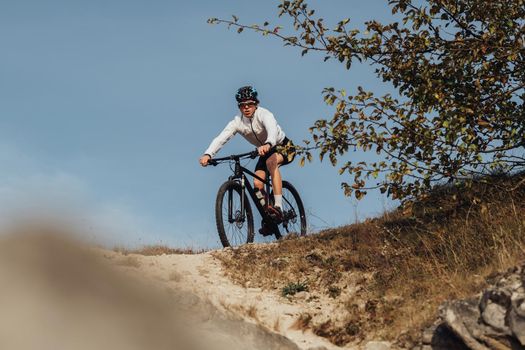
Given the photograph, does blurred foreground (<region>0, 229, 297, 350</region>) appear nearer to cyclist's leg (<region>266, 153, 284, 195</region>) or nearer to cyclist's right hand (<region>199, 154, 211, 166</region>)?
cyclist's right hand (<region>199, 154, 211, 166</region>)

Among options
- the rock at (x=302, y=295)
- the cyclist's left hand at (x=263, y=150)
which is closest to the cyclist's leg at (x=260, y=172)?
the cyclist's left hand at (x=263, y=150)

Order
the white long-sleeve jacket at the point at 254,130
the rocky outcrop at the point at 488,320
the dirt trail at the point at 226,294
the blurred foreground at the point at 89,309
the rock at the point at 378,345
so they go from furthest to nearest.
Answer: the white long-sleeve jacket at the point at 254,130, the dirt trail at the point at 226,294, the rock at the point at 378,345, the blurred foreground at the point at 89,309, the rocky outcrop at the point at 488,320

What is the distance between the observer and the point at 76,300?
28.7ft

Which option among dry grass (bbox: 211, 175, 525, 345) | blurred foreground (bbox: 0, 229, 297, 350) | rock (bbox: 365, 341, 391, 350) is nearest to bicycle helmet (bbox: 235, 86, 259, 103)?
dry grass (bbox: 211, 175, 525, 345)

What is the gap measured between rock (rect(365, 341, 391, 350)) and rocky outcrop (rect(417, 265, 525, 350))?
24.9 inches

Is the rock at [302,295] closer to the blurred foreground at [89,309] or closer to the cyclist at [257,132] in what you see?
the blurred foreground at [89,309]

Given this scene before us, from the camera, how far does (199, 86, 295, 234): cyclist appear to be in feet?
43.8

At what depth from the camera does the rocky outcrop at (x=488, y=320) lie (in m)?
7.66

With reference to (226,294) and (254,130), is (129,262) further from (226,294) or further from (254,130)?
(254,130)

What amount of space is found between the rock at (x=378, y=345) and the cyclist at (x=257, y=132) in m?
4.60

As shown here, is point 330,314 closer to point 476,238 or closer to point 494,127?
point 476,238

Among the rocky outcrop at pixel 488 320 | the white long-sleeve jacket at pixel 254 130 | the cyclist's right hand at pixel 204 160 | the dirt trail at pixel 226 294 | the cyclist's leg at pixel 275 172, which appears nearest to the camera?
the rocky outcrop at pixel 488 320

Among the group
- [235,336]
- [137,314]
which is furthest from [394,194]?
[137,314]

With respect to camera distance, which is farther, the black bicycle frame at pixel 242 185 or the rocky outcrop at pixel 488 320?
the black bicycle frame at pixel 242 185
